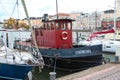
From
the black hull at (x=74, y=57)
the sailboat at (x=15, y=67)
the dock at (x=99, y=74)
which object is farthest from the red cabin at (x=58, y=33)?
the dock at (x=99, y=74)

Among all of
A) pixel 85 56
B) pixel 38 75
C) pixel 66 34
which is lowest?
pixel 38 75

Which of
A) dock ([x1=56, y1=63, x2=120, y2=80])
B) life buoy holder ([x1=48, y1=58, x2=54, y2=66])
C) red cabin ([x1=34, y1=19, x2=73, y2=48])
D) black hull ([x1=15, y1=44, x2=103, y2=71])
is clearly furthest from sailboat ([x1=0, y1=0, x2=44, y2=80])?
red cabin ([x1=34, y1=19, x2=73, y2=48])

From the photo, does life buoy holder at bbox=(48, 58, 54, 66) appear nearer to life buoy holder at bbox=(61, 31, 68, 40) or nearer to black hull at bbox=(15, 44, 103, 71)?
black hull at bbox=(15, 44, 103, 71)

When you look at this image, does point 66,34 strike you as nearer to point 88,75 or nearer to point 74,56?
point 74,56

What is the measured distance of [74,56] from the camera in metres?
18.2

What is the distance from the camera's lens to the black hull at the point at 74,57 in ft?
60.1

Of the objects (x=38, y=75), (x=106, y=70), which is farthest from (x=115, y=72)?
(x=38, y=75)

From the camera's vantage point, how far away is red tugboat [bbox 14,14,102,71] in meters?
18.4

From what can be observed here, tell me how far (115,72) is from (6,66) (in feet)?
18.8

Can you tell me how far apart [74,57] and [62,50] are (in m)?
1.02

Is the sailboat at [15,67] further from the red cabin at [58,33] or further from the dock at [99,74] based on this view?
the red cabin at [58,33]

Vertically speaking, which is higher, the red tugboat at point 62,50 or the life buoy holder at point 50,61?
the red tugboat at point 62,50

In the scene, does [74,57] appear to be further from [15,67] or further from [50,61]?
[15,67]

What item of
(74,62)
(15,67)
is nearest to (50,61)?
(74,62)
